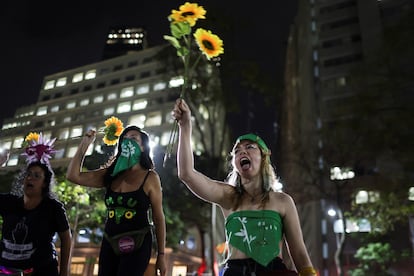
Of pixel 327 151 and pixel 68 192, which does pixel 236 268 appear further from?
pixel 327 151

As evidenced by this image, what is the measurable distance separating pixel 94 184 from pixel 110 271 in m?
0.78

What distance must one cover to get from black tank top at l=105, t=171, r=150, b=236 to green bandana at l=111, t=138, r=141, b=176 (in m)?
0.26

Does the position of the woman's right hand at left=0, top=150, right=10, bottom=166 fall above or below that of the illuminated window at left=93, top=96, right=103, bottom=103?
below

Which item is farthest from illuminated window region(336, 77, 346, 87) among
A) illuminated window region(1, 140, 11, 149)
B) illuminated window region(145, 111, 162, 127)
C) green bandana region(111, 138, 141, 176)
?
green bandana region(111, 138, 141, 176)

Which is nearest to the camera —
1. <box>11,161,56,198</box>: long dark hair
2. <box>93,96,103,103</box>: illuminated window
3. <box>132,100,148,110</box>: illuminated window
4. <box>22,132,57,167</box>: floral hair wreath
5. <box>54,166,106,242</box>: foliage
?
<box>11,161,56,198</box>: long dark hair

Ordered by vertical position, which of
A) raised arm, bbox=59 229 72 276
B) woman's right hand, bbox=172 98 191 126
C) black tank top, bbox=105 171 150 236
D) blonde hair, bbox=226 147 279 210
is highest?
woman's right hand, bbox=172 98 191 126

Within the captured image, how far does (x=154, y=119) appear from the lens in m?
45.0

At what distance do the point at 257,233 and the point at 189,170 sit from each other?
0.66 m

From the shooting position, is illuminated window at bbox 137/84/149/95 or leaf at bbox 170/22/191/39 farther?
illuminated window at bbox 137/84/149/95

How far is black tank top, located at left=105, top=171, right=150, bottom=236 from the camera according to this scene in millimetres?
3064

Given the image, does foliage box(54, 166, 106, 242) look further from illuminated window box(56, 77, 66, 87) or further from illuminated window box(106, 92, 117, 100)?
illuminated window box(106, 92, 117, 100)

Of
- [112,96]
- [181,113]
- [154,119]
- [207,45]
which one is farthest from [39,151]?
[112,96]

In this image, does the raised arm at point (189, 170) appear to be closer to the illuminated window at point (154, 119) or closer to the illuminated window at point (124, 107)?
the illuminated window at point (154, 119)

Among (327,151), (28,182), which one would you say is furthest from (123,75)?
(28,182)
